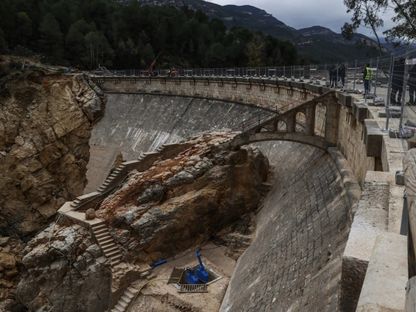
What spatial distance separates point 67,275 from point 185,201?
6.75m

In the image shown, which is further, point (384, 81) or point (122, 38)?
point (122, 38)

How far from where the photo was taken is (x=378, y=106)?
14164mm

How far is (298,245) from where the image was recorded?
517 inches

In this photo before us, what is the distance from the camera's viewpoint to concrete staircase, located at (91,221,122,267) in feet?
63.3

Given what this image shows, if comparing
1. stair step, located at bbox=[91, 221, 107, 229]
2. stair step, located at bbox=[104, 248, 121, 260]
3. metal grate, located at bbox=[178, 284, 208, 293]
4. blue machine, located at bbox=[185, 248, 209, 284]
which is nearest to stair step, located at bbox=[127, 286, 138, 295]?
stair step, located at bbox=[104, 248, 121, 260]

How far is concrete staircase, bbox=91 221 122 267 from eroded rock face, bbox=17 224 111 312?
30 cm

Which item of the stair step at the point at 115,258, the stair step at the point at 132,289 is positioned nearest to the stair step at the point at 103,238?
the stair step at the point at 115,258

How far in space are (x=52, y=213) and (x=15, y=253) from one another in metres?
6.63

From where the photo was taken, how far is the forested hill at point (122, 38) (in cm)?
6694

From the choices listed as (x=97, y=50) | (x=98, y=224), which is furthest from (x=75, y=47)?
(x=98, y=224)

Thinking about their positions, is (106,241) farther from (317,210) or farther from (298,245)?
(317,210)

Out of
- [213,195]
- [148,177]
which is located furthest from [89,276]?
[213,195]

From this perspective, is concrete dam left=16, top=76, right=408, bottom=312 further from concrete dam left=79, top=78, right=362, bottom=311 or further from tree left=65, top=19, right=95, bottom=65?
tree left=65, top=19, right=95, bottom=65

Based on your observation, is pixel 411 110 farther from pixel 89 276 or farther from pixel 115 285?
pixel 89 276
